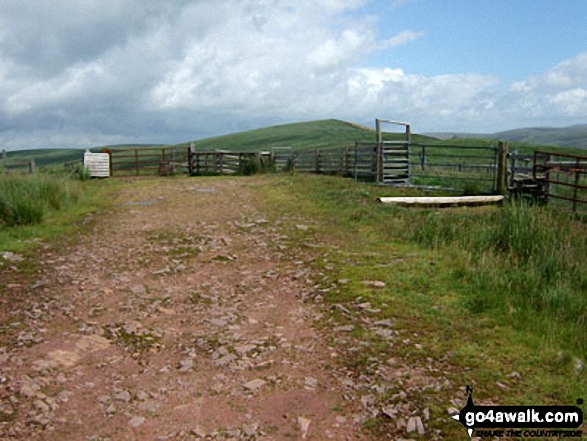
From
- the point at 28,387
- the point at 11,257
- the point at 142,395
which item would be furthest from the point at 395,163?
the point at 28,387

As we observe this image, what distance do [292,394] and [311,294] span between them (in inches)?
107

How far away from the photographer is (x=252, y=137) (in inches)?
4459

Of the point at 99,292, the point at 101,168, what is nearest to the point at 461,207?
the point at 99,292

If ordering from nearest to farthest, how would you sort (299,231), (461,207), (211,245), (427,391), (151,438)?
(151,438) < (427,391) < (211,245) < (299,231) < (461,207)

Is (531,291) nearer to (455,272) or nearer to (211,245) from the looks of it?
(455,272)

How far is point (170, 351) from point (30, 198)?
389 inches

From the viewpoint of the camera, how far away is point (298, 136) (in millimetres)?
109812

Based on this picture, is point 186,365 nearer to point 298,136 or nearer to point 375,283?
point 375,283

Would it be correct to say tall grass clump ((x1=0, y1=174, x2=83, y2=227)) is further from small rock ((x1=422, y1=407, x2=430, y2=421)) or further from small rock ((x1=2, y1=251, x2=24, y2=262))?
small rock ((x1=422, y1=407, x2=430, y2=421))

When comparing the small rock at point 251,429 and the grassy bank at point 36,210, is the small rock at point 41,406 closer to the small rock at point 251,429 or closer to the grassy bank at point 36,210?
the small rock at point 251,429

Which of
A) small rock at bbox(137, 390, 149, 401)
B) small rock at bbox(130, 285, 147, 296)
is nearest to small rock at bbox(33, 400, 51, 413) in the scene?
small rock at bbox(137, 390, 149, 401)

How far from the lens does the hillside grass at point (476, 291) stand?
185 inches

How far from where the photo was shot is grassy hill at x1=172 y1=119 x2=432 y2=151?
9794 centimetres

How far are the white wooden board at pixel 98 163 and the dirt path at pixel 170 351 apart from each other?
20819 millimetres
